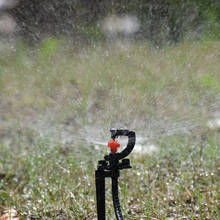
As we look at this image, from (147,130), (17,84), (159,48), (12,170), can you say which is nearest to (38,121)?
(17,84)

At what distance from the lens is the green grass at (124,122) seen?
5.61 feet

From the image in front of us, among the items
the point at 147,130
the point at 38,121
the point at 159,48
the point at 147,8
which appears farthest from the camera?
the point at 38,121

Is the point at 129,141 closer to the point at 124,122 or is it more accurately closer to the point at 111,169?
the point at 111,169

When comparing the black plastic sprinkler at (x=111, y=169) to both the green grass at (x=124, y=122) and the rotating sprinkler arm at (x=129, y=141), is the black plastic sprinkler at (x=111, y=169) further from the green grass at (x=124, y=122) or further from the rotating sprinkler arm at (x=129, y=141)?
the green grass at (x=124, y=122)

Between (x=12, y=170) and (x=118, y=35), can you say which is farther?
(x=12, y=170)

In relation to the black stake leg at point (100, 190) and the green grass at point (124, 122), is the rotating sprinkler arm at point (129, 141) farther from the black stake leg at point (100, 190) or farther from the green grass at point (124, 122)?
the green grass at point (124, 122)

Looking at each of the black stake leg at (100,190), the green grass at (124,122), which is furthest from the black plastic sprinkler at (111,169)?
the green grass at (124,122)

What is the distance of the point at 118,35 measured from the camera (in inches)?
83.3

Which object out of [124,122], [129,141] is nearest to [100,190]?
[129,141]

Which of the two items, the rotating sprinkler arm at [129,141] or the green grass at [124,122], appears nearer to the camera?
the rotating sprinkler arm at [129,141]

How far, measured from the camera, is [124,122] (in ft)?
6.12

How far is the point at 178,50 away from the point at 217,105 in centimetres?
56

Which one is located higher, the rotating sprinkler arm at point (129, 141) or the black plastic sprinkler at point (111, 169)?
the rotating sprinkler arm at point (129, 141)

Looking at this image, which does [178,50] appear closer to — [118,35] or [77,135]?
[118,35]
